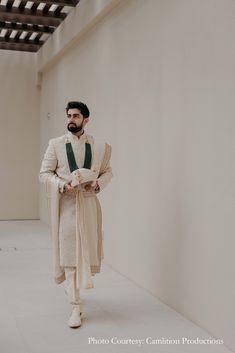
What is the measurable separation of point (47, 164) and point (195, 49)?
1.41 metres

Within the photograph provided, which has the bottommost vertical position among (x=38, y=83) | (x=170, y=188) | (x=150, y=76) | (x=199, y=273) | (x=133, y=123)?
(x=199, y=273)

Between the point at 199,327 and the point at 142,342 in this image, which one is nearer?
the point at 142,342

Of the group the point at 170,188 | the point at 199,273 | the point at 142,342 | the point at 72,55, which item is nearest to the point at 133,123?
the point at 170,188

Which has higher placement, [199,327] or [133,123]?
[133,123]

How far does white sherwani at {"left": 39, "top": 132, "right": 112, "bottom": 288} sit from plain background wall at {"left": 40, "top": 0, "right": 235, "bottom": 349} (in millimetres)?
649

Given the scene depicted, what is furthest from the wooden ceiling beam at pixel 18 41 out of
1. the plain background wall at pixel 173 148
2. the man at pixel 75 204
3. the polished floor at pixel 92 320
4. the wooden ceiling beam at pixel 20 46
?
the man at pixel 75 204

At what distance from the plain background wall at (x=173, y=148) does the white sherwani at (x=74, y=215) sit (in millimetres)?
649

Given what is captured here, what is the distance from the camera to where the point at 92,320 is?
373cm

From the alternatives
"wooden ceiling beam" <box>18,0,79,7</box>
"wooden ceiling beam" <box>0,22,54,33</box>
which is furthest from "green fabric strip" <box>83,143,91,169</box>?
"wooden ceiling beam" <box>0,22,54,33</box>

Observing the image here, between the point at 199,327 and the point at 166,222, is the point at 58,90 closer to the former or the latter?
the point at 166,222

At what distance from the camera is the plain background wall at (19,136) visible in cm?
1002

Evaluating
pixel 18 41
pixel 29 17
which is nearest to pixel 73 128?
pixel 29 17

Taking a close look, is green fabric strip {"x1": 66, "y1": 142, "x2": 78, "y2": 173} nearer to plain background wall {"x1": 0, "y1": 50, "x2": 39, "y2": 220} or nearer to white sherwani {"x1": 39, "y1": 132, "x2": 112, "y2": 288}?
white sherwani {"x1": 39, "y1": 132, "x2": 112, "y2": 288}

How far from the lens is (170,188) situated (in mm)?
4086
